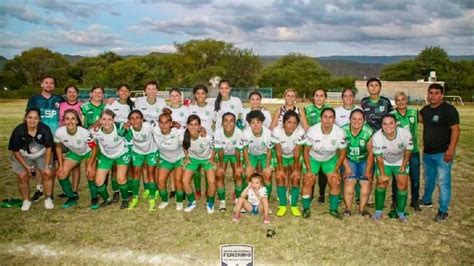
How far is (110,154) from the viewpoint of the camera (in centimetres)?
617

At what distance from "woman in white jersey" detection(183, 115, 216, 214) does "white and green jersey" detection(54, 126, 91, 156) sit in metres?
1.45

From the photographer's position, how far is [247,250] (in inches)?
131

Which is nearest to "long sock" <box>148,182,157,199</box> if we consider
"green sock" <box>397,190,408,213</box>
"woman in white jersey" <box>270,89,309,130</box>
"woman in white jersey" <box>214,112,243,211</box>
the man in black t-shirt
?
"woman in white jersey" <box>214,112,243,211</box>

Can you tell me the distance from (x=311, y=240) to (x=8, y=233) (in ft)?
11.6

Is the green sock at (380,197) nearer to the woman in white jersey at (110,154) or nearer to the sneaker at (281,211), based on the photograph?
the sneaker at (281,211)

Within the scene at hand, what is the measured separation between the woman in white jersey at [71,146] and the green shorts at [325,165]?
3042 mm

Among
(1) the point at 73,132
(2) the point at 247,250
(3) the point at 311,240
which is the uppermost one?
(1) the point at 73,132

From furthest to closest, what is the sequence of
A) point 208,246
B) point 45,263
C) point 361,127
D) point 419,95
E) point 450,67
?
1. point 450,67
2. point 419,95
3. point 361,127
4. point 208,246
5. point 45,263

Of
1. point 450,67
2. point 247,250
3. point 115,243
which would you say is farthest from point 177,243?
A: point 450,67

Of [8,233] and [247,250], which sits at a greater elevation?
[247,250]

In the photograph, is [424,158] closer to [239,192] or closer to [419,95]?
[239,192]

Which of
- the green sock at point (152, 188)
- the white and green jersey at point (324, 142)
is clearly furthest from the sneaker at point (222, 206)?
the white and green jersey at point (324, 142)

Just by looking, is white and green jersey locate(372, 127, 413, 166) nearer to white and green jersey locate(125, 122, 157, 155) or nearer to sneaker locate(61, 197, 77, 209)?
white and green jersey locate(125, 122, 157, 155)

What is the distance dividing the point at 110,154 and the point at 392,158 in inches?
150
